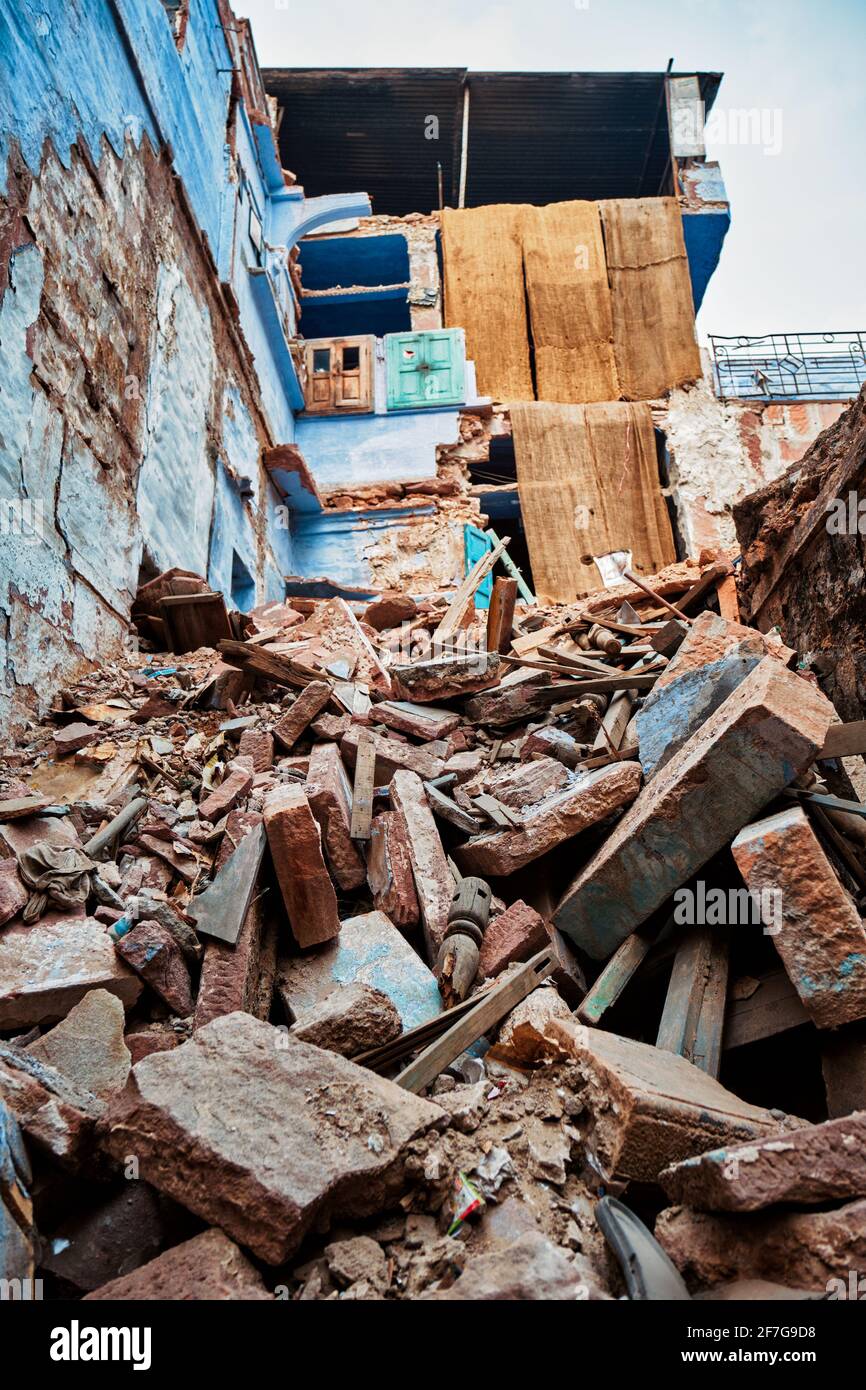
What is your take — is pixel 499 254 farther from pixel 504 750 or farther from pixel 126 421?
pixel 504 750

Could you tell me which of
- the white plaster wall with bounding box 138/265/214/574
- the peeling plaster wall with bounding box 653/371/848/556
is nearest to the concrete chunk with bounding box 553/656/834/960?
the white plaster wall with bounding box 138/265/214/574

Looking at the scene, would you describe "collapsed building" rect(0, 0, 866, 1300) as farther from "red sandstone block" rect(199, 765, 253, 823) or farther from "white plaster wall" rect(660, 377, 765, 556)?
"white plaster wall" rect(660, 377, 765, 556)

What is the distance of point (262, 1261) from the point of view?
1938 millimetres

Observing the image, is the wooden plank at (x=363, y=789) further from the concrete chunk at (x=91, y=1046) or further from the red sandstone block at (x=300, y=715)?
the concrete chunk at (x=91, y=1046)

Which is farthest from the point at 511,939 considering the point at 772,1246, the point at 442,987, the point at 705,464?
the point at 705,464

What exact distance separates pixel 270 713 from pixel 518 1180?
3.66 metres

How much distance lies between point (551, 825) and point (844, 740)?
1.29 meters

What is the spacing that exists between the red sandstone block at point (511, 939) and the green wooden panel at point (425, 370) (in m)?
12.8

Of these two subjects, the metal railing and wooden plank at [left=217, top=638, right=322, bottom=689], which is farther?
the metal railing

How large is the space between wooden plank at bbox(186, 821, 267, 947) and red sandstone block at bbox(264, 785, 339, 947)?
0.37 ft

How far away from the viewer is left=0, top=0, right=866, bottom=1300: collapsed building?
6.50ft

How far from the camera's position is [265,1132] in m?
2.04

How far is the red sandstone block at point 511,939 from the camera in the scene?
312 cm
